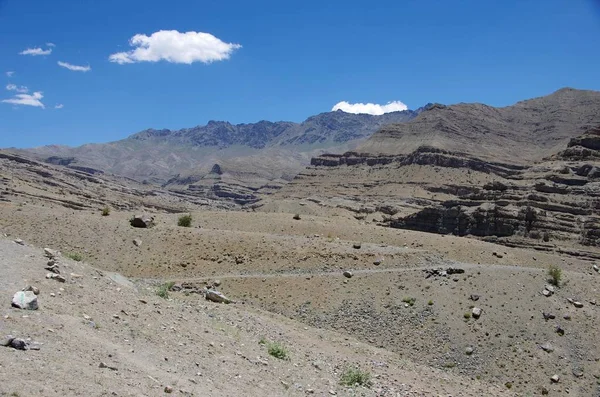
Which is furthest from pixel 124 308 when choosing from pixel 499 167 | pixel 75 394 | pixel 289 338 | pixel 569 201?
pixel 499 167

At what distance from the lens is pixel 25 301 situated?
577 inches

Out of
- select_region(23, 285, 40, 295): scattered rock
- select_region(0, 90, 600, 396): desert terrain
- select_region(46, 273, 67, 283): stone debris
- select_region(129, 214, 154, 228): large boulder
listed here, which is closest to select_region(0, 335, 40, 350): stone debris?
select_region(0, 90, 600, 396): desert terrain

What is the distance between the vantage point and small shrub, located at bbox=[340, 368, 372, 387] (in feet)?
62.8

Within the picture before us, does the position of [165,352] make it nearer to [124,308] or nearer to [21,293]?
[124,308]

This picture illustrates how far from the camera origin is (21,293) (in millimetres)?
14992

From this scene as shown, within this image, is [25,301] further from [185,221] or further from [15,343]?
[185,221]

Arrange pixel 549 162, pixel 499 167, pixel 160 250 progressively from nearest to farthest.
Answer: pixel 160 250 < pixel 549 162 < pixel 499 167

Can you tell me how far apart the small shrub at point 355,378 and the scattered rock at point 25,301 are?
10.7 m

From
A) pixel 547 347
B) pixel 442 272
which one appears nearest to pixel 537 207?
pixel 442 272

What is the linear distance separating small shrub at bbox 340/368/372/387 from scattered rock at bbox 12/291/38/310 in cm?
1074

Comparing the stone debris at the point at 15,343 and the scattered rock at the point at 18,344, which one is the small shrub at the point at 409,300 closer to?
the stone debris at the point at 15,343

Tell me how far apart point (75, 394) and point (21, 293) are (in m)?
5.23

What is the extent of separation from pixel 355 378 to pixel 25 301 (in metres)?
11.5

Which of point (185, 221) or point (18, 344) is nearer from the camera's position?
point (18, 344)
